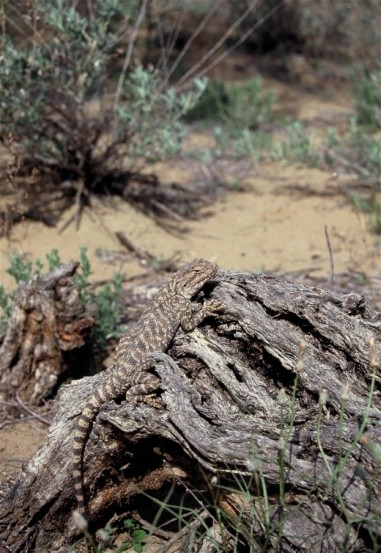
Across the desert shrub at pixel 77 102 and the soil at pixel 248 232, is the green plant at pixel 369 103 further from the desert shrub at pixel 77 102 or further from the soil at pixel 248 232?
the desert shrub at pixel 77 102

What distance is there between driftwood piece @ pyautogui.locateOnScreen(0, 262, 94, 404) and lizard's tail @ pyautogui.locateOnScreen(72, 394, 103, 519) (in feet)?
5.46

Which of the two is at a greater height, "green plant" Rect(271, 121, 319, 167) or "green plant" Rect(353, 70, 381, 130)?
"green plant" Rect(271, 121, 319, 167)

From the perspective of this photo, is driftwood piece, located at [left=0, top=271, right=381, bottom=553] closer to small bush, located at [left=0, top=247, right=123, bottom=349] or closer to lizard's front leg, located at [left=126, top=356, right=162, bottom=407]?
lizard's front leg, located at [left=126, top=356, right=162, bottom=407]

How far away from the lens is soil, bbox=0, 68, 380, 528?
8.39 meters

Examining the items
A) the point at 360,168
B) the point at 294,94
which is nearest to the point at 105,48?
the point at 360,168

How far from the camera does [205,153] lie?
1077 centimetres

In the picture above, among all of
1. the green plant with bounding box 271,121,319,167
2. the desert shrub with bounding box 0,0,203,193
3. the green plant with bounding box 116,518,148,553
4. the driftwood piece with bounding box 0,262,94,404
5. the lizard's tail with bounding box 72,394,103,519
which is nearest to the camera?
the lizard's tail with bounding box 72,394,103,519

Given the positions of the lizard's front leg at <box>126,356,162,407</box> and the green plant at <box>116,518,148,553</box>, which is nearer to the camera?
the lizard's front leg at <box>126,356,162,407</box>

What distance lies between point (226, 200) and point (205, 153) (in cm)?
94

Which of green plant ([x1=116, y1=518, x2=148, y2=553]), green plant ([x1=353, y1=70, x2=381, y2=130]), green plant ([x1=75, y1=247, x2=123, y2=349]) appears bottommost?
green plant ([x1=353, y1=70, x2=381, y2=130])

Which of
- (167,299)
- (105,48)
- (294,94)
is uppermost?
(105,48)

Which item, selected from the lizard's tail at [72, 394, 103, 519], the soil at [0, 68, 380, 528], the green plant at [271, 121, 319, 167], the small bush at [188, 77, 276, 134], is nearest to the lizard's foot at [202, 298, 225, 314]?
the lizard's tail at [72, 394, 103, 519]

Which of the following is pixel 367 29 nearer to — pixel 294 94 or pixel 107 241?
pixel 294 94

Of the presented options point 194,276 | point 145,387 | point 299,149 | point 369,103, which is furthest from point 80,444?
point 369,103
